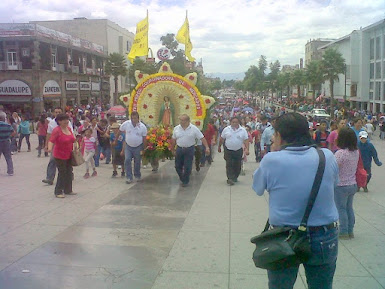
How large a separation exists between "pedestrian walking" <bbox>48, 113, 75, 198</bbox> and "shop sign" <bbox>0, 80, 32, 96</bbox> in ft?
105

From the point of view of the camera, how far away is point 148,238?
590cm

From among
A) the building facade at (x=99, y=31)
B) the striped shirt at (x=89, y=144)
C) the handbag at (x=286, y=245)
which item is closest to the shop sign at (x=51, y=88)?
the building facade at (x=99, y=31)

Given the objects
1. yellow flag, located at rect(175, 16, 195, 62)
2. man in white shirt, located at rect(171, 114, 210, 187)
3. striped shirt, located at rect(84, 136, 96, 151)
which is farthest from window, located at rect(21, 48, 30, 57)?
man in white shirt, located at rect(171, 114, 210, 187)

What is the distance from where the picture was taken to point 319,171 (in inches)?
118

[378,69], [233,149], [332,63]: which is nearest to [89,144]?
[233,149]

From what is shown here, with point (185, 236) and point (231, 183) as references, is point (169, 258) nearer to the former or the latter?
point (185, 236)

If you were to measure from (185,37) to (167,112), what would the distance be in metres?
5.51

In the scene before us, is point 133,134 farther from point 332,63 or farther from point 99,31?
point 99,31

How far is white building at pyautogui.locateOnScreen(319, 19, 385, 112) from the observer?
44.4m

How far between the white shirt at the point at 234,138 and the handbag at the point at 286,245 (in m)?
6.94

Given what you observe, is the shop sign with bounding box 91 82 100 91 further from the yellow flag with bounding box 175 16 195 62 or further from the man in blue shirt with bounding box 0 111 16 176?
the man in blue shirt with bounding box 0 111 16 176

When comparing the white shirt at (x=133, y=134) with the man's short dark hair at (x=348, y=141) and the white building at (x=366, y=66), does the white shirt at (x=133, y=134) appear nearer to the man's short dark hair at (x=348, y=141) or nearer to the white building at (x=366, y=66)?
the man's short dark hair at (x=348, y=141)

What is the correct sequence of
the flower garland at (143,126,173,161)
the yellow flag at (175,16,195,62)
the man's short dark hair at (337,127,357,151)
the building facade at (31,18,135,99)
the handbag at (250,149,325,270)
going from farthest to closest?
the building facade at (31,18,135,99)
the yellow flag at (175,16,195,62)
the flower garland at (143,126,173,161)
the man's short dark hair at (337,127,357,151)
the handbag at (250,149,325,270)

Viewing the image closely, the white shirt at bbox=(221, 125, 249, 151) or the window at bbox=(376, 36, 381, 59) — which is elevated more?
the window at bbox=(376, 36, 381, 59)
